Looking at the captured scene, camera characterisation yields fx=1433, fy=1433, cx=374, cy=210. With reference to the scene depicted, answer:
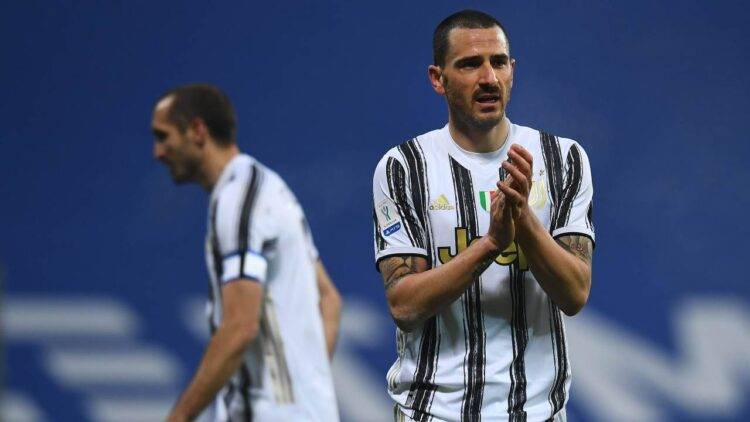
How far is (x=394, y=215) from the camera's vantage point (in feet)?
12.2

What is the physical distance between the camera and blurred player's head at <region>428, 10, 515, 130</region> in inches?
147

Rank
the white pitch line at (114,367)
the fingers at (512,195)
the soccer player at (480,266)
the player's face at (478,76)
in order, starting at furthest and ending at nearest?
1. the white pitch line at (114,367)
2. the player's face at (478,76)
3. the soccer player at (480,266)
4. the fingers at (512,195)

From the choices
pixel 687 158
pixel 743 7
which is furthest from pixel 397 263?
pixel 743 7

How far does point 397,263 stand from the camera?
12.1ft

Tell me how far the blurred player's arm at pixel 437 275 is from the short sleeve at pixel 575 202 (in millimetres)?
262

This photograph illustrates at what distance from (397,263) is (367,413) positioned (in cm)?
190

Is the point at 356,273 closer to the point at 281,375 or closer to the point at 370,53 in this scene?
the point at 370,53

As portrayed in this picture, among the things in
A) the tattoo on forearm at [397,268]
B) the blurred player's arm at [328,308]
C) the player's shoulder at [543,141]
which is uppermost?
the player's shoulder at [543,141]

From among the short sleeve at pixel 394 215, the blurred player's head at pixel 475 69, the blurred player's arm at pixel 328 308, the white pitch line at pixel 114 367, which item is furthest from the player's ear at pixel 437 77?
the white pitch line at pixel 114 367

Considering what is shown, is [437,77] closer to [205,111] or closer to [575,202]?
[575,202]

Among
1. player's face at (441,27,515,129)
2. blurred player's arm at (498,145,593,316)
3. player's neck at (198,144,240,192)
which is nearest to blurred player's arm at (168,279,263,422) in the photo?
player's neck at (198,144,240,192)

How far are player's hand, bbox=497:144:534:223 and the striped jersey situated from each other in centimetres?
53

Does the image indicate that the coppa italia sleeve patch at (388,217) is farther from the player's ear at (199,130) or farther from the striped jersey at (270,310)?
the player's ear at (199,130)

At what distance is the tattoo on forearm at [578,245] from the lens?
363 cm
